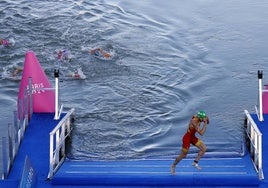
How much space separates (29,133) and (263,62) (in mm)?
9608

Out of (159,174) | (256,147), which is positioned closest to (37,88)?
(159,174)

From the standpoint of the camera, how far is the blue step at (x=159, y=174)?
11.7 metres

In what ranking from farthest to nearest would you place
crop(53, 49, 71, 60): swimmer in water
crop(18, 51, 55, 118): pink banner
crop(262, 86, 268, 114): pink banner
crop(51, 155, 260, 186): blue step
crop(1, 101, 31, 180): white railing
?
crop(53, 49, 71, 60): swimmer in water
crop(18, 51, 55, 118): pink banner
crop(262, 86, 268, 114): pink banner
crop(1, 101, 31, 180): white railing
crop(51, 155, 260, 186): blue step

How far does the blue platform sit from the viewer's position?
1167 cm

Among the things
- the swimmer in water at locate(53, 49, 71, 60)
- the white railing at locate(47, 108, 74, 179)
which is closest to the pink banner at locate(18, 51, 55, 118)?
the white railing at locate(47, 108, 74, 179)

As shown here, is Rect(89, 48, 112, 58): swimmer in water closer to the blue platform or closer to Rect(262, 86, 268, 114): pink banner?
Rect(262, 86, 268, 114): pink banner

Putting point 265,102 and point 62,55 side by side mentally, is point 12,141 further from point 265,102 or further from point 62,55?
point 62,55

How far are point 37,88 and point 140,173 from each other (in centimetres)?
412

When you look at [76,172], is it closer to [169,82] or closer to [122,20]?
[169,82]

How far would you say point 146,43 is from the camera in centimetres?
2306

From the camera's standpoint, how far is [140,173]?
12.0m

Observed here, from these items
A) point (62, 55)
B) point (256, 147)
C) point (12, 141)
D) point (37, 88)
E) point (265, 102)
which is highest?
point (62, 55)

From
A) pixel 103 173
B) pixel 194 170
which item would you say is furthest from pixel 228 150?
pixel 103 173

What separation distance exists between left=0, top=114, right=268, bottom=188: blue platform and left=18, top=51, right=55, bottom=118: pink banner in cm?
190
